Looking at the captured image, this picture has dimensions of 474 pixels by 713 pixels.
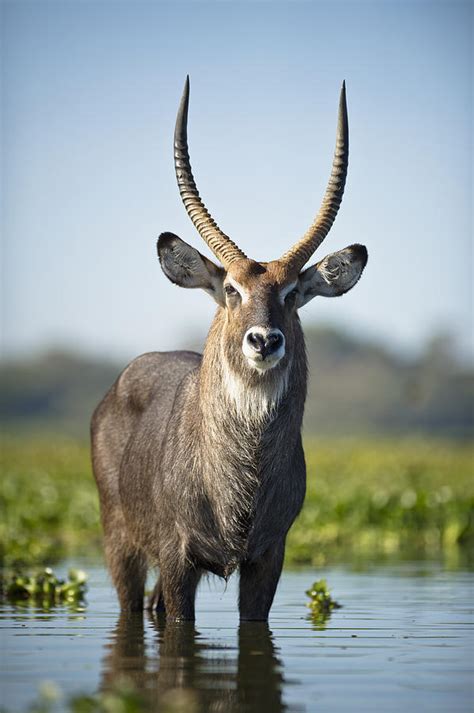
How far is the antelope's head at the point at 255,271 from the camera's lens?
286 inches

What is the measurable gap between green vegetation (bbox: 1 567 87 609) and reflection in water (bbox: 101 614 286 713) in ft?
6.10

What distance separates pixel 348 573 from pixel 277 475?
16.1ft

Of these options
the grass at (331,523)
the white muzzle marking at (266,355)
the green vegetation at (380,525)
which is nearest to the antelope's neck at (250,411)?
the white muzzle marking at (266,355)

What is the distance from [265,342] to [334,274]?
122cm

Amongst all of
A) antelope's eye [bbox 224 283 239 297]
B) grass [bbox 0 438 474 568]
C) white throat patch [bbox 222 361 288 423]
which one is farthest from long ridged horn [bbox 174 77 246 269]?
grass [bbox 0 438 474 568]

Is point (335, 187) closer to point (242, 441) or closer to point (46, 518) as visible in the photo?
point (242, 441)

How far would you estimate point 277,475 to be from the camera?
7.53 m

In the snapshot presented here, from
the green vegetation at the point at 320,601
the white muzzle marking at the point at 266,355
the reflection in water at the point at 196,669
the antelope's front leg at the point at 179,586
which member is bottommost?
the reflection in water at the point at 196,669

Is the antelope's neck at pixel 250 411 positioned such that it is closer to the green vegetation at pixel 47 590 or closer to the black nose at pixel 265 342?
the black nose at pixel 265 342

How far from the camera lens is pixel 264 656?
6758 mm

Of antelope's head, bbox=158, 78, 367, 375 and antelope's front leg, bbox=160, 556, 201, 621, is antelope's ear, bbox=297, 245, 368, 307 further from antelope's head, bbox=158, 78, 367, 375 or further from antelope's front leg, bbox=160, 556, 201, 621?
antelope's front leg, bbox=160, 556, 201, 621

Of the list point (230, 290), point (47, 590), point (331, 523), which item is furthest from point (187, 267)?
point (331, 523)

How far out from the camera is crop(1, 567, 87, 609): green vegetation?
9797mm

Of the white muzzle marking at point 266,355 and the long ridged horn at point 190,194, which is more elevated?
the long ridged horn at point 190,194
